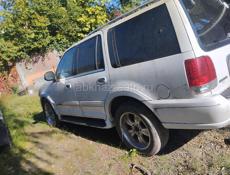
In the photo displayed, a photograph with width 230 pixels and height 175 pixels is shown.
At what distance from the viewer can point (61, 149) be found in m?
5.79

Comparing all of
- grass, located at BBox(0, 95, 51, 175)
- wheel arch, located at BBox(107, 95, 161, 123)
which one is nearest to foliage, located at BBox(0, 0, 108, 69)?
grass, located at BBox(0, 95, 51, 175)

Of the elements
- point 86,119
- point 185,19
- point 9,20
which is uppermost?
point 9,20

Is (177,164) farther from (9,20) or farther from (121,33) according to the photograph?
(9,20)

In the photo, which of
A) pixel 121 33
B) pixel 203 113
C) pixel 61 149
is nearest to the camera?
pixel 203 113

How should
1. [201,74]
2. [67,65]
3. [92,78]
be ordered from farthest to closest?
[67,65] → [92,78] → [201,74]

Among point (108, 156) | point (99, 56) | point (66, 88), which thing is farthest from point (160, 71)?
point (66, 88)

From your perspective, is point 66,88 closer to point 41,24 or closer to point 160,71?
point 160,71

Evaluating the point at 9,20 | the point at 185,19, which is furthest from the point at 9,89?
the point at 185,19

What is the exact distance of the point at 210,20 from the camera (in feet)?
12.9

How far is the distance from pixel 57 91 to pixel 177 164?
3240 mm

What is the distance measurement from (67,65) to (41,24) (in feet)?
39.0

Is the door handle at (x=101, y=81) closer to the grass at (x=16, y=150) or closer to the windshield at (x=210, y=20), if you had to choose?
the windshield at (x=210, y=20)

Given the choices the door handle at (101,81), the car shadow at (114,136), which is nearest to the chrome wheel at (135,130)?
the car shadow at (114,136)

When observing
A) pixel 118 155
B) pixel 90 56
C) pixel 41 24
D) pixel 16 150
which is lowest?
pixel 118 155
